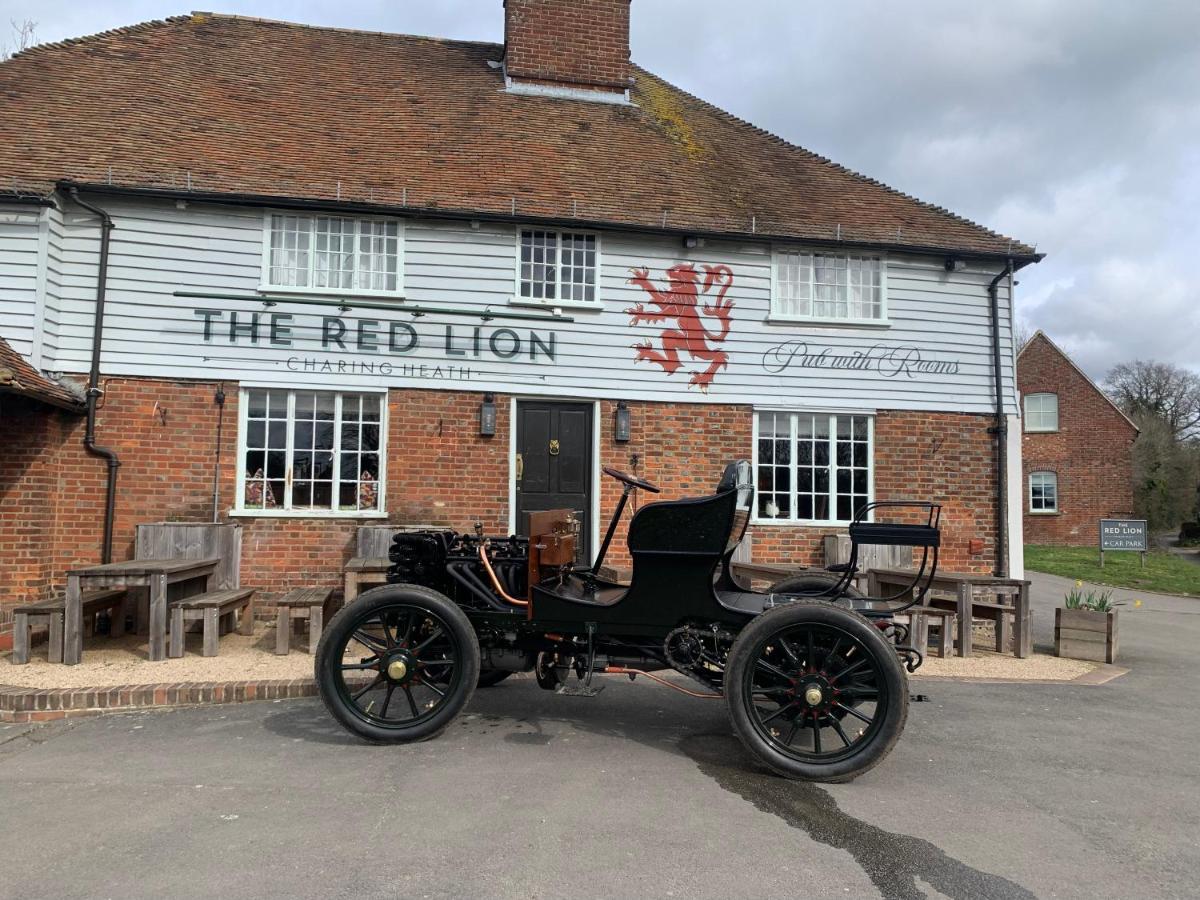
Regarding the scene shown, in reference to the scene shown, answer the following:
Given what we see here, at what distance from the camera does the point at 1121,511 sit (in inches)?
1059

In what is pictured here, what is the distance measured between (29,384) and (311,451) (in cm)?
262

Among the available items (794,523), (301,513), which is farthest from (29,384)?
(794,523)

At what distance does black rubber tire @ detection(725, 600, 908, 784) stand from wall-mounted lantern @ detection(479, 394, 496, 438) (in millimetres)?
5485

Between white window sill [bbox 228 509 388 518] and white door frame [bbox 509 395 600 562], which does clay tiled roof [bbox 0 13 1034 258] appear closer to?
white door frame [bbox 509 395 600 562]

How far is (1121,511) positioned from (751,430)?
23150 mm

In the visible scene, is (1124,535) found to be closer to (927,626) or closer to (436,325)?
(927,626)

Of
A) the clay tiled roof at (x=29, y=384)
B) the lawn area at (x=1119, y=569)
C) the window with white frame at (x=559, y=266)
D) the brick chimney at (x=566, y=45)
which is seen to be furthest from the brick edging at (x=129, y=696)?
the lawn area at (x=1119, y=569)

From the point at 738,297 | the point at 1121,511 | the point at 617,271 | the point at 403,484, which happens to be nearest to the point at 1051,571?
the point at 1121,511

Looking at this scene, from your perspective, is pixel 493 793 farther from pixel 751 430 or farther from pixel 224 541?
pixel 751 430

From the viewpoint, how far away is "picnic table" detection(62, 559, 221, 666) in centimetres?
639

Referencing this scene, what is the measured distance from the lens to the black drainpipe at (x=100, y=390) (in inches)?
332

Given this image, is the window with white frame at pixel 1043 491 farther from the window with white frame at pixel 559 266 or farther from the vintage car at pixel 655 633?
the vintage car at pixel 655 633

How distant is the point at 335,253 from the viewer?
9203 millimetres

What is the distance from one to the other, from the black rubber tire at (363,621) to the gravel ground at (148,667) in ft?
5.44
